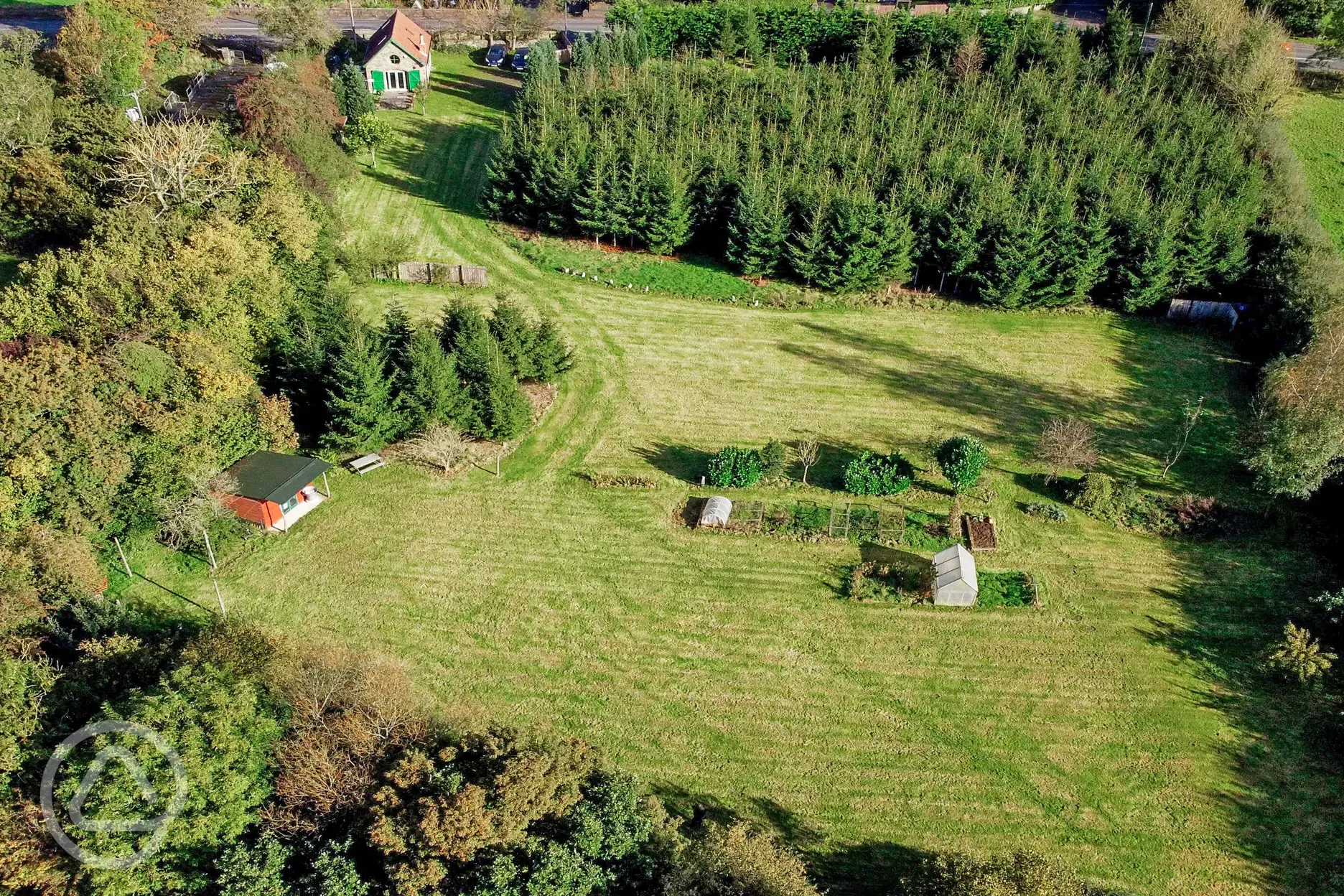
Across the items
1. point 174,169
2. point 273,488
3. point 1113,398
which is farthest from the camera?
point 1113,398

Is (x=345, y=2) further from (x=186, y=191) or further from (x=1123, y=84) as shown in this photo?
(x=1123, y=84)

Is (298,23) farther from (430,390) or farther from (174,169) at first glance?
(430,390)

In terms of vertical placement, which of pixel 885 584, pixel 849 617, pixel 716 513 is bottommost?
pixel 849 617

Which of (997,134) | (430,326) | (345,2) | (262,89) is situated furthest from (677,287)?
(345,2)

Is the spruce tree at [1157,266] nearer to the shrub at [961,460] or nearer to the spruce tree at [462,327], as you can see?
the shrub at [961,460]

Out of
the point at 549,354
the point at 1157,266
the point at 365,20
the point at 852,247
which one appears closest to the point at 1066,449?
the point at 1157,266

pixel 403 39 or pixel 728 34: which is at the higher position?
pixel 728 34

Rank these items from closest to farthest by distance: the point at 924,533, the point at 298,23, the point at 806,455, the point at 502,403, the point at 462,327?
the point at 924,533 → the point at 806,455 → the point at 502,403 → the point at 462,327 → the point at 298,23
